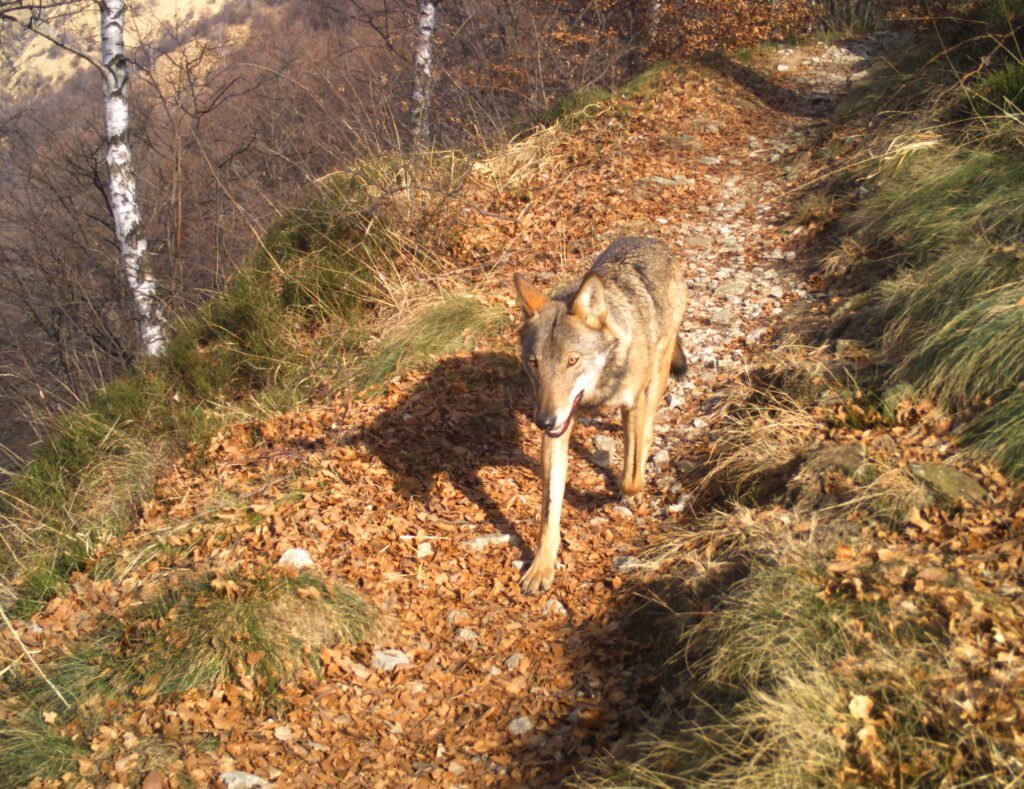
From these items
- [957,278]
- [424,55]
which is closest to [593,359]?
[957,278]

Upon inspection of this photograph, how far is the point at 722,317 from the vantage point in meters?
8.23

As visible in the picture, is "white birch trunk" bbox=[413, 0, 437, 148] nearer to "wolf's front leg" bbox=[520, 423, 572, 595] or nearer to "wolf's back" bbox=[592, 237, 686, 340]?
"wolf's back" bbox=[592, 237, 686, 340]

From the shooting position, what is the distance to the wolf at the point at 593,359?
16.1 feet

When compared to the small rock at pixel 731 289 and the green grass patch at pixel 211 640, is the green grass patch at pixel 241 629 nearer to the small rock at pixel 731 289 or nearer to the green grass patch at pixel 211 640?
the green grass patch at pixel 211 640

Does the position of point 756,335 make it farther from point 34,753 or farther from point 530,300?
point 34,753

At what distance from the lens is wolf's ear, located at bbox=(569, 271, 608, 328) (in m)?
4.93

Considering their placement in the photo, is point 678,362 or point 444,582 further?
point 678,362

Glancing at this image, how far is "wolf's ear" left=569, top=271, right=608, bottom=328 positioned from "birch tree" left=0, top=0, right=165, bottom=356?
846 centimetres

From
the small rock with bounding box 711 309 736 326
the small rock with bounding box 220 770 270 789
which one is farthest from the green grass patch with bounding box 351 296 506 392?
the small rock with bounding box 220 770 270 789

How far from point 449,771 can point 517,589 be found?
152cm

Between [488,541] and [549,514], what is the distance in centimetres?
74

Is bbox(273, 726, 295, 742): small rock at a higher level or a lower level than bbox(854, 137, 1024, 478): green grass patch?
higher

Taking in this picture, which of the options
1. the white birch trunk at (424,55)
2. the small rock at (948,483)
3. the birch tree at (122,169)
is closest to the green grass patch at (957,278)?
the small rock at (948,483)

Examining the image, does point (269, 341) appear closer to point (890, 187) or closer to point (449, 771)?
point (449, 771)
